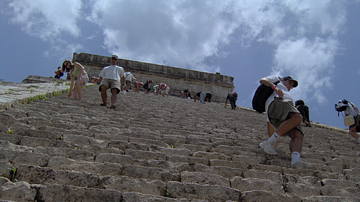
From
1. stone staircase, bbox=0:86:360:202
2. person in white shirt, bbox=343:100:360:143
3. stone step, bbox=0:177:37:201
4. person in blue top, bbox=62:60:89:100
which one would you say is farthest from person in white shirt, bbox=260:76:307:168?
person in blue top, bbox=62:60:89:100

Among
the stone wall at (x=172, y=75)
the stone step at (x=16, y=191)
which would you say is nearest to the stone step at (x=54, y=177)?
the stone step at (x=16, y=191)

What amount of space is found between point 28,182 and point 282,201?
2.33 metres

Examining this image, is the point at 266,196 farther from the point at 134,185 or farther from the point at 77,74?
the point at 77,74

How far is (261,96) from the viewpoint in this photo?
4.38 m

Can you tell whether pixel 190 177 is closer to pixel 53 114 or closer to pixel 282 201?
pixel 282 201

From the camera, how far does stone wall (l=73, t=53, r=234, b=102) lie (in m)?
21.3

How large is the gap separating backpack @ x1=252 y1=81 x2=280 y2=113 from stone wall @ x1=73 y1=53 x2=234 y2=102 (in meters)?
17.1

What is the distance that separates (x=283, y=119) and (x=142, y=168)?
91.5 inches

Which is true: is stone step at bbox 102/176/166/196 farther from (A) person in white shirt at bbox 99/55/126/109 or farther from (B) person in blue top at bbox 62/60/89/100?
(B) person in blue top at bbox 62/60/89/100

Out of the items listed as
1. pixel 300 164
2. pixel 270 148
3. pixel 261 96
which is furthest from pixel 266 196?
pixel 261 96

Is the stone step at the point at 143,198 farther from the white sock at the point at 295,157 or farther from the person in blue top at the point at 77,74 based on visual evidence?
the person in blue top at the point at 77,74

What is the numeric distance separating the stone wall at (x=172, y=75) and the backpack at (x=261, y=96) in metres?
17.1

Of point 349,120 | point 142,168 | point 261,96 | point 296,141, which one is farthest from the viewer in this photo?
point 349,120

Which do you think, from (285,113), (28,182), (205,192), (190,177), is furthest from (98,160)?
(285,113)
